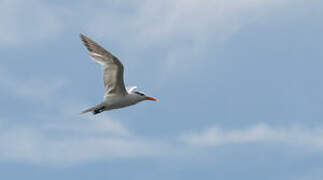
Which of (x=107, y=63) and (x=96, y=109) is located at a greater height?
(x=107, y=63)

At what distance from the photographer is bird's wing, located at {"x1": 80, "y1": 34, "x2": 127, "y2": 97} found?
1266 inches

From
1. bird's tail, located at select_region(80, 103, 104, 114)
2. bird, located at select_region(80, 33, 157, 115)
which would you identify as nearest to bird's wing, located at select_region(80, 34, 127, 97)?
bird, located at select_region(80, 33, 157, 115)

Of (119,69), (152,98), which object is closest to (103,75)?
(119,69)

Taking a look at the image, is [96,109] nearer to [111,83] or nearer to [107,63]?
[111,83]

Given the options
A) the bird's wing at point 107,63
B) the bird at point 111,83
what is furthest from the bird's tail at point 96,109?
the bird's wing at point 107,63

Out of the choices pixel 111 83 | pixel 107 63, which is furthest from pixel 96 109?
Result: pixel 107 63

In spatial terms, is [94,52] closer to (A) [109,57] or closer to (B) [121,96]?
(A) [109,57]

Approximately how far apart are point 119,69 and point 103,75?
3.14 ft

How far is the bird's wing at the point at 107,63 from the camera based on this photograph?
32.2 metres

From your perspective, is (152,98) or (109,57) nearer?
(109,57)

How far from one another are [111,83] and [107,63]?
1.44 m

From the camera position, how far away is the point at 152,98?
122ft

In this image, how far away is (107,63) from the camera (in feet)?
107

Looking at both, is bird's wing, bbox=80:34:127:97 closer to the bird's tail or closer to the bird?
the bird
